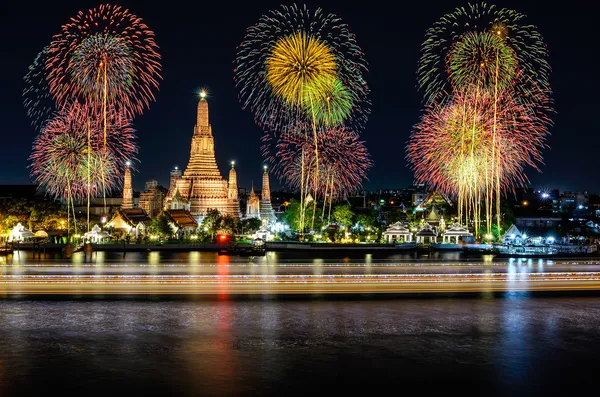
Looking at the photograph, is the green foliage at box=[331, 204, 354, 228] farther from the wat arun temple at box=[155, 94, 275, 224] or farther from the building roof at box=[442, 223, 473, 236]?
the wat arun temple at box=[155, 94, 275, 224]

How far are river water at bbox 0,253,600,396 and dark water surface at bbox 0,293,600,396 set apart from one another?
0.12ft

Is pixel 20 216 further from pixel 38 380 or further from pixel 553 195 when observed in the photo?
pixel 553 195

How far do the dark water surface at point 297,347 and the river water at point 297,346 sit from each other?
1.4 inches

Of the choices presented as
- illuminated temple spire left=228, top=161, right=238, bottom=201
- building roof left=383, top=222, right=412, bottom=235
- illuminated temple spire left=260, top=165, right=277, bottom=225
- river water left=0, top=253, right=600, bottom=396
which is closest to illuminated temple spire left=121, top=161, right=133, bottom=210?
illuminated temple spire left=228, top=161, right=238, bottom=201

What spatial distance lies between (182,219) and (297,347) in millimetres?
60076

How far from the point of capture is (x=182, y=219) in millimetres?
74625

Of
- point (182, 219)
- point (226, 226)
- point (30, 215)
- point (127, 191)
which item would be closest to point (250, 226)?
point (226, 226)

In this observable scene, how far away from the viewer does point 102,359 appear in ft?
48.3

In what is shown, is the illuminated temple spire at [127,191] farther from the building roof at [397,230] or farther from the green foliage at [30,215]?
the building roof at [397,230]

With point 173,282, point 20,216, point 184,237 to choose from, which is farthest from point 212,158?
point 173,282

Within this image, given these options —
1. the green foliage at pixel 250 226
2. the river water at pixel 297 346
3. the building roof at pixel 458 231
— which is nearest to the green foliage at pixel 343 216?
the green foliage at pixel 250 226

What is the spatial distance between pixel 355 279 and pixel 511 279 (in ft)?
22.2

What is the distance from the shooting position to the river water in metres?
13.1

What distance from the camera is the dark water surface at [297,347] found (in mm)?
13094
